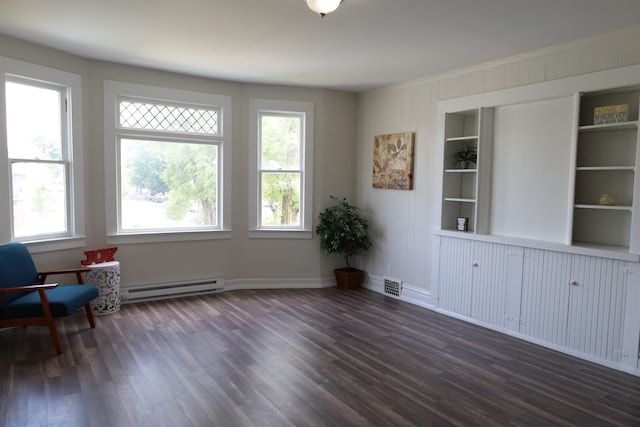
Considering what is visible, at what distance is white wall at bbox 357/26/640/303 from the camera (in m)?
3.57

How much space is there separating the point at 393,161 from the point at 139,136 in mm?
3094

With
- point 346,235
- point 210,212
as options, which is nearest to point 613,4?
point 346,235

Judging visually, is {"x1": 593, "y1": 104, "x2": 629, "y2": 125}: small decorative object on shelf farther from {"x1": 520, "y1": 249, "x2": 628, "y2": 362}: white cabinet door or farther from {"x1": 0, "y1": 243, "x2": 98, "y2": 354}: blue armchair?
{"x1": 0, "y1": 243, "x2": 98, "y2": 354}: blue armchair

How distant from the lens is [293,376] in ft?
10.4

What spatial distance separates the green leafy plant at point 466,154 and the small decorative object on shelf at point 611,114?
121 cm

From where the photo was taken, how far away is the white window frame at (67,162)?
12.9 ft

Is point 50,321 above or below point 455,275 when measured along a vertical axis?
below

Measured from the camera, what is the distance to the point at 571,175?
12.1 feet

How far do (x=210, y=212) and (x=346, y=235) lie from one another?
5.90ft

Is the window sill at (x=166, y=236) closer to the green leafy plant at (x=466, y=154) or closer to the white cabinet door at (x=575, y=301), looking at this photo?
the green leafy plant at (x=466, y=154)

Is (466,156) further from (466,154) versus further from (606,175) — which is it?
(606,175)

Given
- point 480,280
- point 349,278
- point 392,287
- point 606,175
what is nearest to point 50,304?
point 349,278

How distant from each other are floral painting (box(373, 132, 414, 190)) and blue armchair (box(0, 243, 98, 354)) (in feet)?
11.7

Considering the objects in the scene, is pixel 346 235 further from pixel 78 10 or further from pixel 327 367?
pixel 78 10
